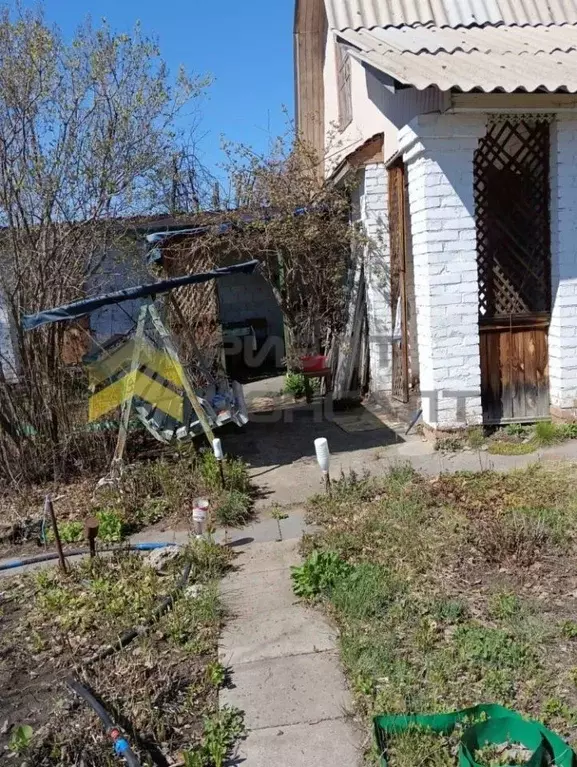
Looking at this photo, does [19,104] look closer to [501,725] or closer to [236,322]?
[501,725]

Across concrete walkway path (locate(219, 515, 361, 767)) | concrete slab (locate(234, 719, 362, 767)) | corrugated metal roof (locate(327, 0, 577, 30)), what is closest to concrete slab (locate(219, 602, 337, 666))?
concrete walkway path (locate(219, 515, 361, 767))

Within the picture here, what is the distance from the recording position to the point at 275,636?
344 centimetres

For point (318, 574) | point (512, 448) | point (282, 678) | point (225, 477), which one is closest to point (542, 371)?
point (512, 448)

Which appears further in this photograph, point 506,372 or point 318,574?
point 506,372

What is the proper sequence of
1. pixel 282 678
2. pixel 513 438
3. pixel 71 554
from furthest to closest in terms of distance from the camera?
pixel 513 438 → pixel 71 554 → pixel 282 678

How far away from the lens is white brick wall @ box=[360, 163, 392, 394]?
832cm

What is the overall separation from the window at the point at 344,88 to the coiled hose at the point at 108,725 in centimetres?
948

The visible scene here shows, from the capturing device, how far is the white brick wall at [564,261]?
6.33 meters

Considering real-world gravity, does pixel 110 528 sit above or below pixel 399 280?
below

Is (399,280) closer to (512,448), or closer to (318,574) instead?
(512,448)

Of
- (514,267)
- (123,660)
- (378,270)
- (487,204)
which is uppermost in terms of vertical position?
(487,204)

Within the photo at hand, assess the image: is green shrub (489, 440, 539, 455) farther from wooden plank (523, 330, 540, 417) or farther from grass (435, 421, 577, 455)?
wooden plank (523, 330, 540, 417)

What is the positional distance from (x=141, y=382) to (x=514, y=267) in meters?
4.15

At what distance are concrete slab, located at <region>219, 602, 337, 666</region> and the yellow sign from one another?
3186 mm
